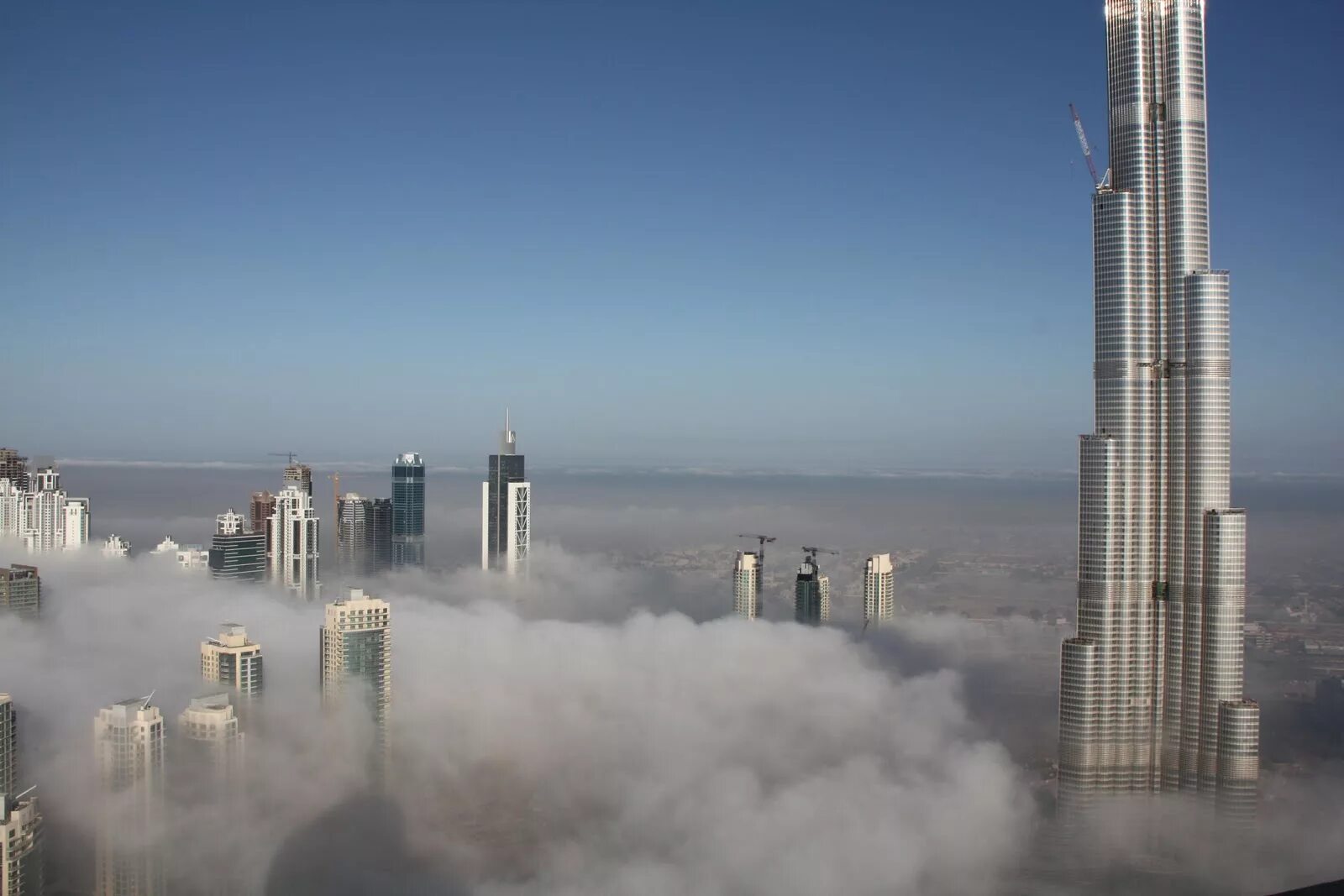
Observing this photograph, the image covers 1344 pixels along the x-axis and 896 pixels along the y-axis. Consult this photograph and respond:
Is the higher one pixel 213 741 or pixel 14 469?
pixel 14 469

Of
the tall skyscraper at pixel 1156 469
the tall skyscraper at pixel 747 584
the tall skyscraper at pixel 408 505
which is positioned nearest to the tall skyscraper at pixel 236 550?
the tall skyscraper at pixel 408 505

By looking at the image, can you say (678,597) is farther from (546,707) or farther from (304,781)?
(304,781)

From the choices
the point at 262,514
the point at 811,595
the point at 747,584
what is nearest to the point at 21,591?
the point at 262,514

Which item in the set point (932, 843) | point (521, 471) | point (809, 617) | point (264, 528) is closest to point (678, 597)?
point (809, 617)

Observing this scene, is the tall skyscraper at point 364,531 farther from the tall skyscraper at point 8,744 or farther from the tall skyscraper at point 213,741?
the tall skyscraper at point 8,744

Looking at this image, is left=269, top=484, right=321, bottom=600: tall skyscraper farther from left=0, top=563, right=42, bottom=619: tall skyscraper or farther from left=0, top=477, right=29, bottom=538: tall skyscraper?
left=0, top=563, right=42, bottom=619: tall skyscraper

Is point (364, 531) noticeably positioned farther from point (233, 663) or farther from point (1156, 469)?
point (1156, 469)
